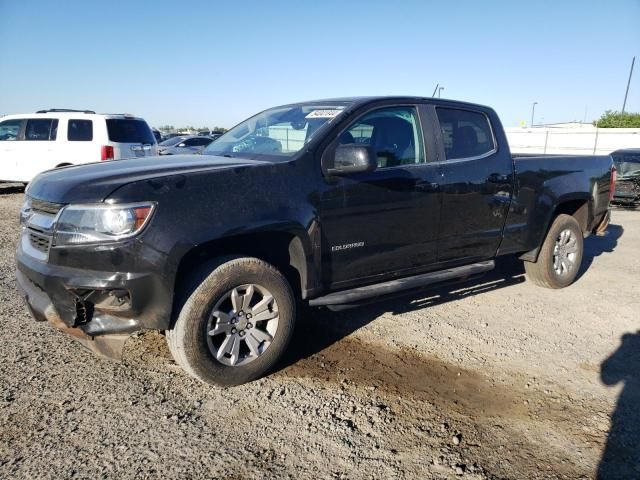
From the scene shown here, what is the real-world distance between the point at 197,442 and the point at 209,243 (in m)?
1.14

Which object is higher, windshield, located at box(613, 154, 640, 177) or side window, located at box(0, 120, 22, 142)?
windshield, located at box(613, 154, 640, 177)

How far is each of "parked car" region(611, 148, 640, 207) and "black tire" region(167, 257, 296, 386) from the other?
12002mm

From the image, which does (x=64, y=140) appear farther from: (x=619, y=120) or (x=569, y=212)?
(x=619, y=120)

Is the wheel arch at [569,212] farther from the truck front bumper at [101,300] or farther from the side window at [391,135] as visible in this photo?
the truck front bumper at [101,300]

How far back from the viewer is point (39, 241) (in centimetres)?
307

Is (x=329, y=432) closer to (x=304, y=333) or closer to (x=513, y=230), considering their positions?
(x=304, y=333)

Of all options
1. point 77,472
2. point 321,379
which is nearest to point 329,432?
point 321,379

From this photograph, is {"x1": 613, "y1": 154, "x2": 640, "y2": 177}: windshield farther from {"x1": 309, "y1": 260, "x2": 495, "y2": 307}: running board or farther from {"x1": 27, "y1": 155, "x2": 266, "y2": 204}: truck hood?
{"x1": 27, "y1": 155, "x2": 266, "y2": 204}: truck hood

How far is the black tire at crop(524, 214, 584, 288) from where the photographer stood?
209 inches

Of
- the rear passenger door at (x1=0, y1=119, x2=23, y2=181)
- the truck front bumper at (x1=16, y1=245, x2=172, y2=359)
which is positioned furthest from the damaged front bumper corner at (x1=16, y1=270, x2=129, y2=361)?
the rear passenger door at (x1=0, y1=119, x2=23, y2=181)

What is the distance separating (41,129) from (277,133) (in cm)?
998

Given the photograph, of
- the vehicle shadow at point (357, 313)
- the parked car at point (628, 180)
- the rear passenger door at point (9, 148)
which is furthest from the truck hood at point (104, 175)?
Answer: the parked car at point (628, 180)

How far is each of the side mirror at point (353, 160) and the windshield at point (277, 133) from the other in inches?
12.1

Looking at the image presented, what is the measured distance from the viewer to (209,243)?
9.96ft
